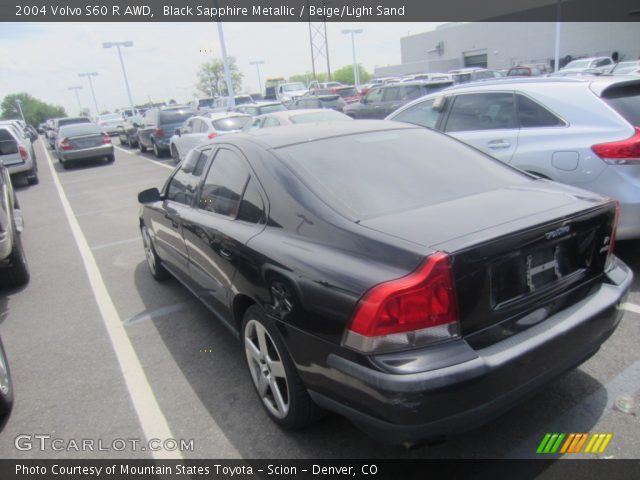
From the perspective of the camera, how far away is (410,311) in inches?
76.7

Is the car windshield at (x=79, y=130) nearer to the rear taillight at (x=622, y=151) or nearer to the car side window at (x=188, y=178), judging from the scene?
the car side window at (x=188, y=178)

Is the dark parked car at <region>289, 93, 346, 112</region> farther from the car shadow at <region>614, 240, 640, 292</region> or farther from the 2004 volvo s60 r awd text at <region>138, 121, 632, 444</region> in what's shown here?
the 2004 volvo s60 r awd text at <region>138, 121, 632, 444</region>

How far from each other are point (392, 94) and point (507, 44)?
47918 millimetres

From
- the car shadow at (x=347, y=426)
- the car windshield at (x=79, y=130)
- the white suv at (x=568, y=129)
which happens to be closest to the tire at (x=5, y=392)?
the car shadow at (x=347, y=426)

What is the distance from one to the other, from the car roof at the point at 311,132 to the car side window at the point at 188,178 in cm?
43

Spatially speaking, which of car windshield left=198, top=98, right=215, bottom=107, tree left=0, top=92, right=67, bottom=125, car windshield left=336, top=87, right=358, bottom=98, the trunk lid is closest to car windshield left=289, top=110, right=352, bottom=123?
the trunk lid

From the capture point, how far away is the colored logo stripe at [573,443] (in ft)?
7.86

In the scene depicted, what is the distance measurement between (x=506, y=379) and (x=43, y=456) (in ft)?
8.39

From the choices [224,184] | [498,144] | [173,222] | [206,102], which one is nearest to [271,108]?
[498,144]

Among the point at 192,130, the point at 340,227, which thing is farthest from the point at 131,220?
the point at 340,227

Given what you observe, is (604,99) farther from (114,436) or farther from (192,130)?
(192,130)

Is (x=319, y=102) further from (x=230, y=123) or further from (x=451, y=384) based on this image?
(x=451, y=384)

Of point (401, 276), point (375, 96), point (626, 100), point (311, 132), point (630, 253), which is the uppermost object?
point (311, 132)

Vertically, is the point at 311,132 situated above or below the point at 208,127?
above
